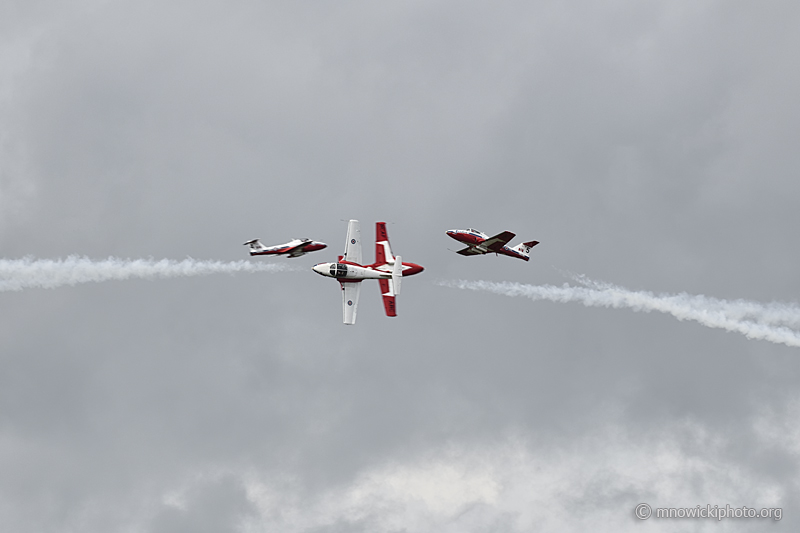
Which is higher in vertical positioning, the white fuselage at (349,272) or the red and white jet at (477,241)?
the red and white jet at (477,241)

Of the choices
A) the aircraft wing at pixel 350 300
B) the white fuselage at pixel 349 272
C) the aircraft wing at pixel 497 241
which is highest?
the aircraft wing at pixel 497 241

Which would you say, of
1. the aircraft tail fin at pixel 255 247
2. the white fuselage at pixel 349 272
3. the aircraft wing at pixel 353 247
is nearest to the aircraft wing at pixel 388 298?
the white fuselage at pixel 349 272

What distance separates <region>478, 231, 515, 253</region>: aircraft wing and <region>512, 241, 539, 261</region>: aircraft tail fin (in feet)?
12.9

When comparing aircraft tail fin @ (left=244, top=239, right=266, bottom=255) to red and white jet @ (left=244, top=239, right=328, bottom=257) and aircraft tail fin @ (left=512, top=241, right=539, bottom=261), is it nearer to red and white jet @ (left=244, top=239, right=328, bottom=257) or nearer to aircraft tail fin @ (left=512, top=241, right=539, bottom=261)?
red and white jet @ (left=244, top=239, right=328, bottom=257)

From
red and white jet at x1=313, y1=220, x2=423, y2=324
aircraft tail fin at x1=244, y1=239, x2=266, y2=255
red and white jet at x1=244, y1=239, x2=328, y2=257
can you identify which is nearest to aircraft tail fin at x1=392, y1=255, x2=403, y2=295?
red and white jet at x1=313, y1=220, x2=423, y2=324

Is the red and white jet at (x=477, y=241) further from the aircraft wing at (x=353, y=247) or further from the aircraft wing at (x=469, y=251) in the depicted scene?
the aircraft wing at (x=353, y=247)

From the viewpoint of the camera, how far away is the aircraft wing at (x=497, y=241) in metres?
113

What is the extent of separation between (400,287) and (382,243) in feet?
14.8

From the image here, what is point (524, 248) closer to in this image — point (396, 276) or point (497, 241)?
point (497, 241)

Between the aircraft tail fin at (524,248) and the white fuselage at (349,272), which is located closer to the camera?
the white fuselage at (349,272)

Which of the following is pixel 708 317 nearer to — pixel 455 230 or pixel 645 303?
pixel 645 303

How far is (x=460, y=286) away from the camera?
115 m

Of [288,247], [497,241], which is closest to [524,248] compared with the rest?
[497,241]

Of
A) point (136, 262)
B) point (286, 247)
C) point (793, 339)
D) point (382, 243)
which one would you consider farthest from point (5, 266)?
point (793, 339)
